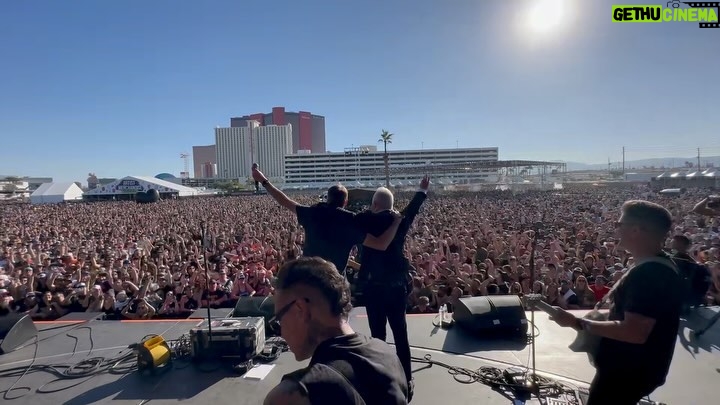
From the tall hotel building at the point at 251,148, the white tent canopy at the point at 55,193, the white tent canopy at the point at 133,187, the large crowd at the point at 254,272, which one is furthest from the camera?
the tall hotel building at the point at 251,148

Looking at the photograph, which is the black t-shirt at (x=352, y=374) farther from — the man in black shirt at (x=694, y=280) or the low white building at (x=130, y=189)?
the low white building at (x=130, y=189)

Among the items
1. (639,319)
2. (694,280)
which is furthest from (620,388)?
(694,280)

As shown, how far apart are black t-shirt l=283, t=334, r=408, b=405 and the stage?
1.80 metres

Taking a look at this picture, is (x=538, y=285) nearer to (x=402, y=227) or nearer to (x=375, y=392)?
(x=402, y=227)

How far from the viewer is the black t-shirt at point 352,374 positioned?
1.13 meters

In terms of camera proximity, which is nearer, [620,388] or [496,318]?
[620,388]

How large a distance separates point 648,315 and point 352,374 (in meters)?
1.30

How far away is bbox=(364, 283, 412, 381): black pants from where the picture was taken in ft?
9.27

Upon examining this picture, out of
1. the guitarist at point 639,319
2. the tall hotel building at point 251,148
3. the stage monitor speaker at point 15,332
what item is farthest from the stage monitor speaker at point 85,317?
the tall hotel building at point 251,148

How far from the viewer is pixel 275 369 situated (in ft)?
11.1

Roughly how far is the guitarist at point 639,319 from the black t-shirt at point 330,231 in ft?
4.77

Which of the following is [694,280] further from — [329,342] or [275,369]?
[329,342]

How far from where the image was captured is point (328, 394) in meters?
1.12

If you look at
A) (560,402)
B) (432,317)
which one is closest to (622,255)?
(432,317)
